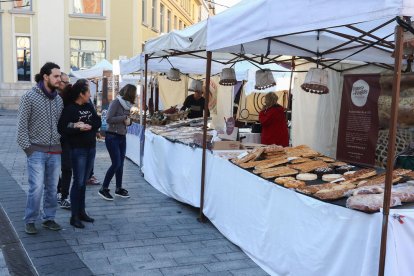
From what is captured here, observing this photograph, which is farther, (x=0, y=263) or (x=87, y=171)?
(x=87, y=171)

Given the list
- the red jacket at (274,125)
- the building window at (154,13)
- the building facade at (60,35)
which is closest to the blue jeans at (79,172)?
the red jacket at (274,125)

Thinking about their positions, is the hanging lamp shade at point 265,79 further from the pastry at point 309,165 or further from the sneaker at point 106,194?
the sneaker at point 106,194

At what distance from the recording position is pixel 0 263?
12.8 ft

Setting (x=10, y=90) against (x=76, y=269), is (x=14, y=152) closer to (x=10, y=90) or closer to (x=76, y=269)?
(x=76, y=269)

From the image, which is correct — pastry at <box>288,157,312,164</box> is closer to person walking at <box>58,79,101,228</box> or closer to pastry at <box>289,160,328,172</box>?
pastry at <box>289,160,328,172</box>

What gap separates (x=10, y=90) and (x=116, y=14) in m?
7.36

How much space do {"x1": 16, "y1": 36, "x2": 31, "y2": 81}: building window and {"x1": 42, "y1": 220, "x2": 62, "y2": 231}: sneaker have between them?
2171 cm

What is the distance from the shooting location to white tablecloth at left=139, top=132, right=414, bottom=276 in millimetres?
2694

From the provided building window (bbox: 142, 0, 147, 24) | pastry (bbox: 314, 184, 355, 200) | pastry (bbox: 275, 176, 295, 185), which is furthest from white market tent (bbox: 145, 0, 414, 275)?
building window (bbox: 142, 0, 147, 24)

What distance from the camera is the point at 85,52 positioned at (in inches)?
987

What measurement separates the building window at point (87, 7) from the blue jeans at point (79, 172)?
72.1ft

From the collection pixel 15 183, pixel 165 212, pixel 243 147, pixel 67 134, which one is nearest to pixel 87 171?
pixel 67 134

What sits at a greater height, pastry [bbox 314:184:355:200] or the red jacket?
the red jacket

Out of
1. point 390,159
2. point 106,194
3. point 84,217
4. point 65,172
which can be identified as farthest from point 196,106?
point 390,159
